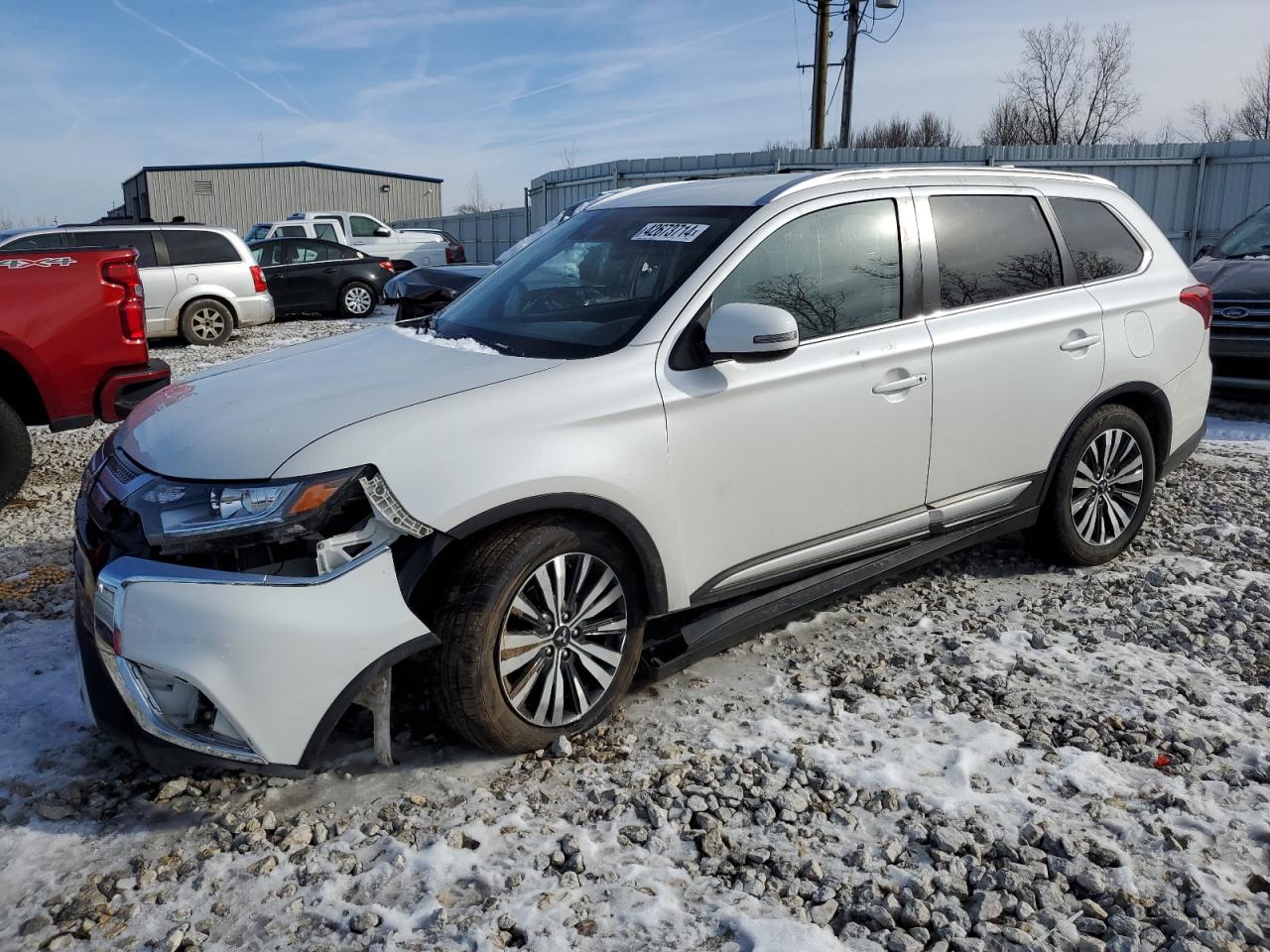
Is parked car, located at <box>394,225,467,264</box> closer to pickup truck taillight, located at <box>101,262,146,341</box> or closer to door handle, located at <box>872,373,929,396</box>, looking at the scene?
pickup truck taillight, located at <box>101,262,146,341</box>

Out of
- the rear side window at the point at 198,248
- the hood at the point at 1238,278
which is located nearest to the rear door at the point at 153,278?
the rear side window at the point at 198,248

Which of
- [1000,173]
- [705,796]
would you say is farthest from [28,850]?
[1000,173]

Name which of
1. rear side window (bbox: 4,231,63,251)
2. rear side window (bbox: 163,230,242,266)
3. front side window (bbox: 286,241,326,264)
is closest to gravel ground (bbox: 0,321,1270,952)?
rear side window (bbox: 4,231,63,251)

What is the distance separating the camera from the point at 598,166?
20891 millimetres

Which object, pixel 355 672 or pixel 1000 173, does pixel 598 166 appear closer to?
pixel 1000 173

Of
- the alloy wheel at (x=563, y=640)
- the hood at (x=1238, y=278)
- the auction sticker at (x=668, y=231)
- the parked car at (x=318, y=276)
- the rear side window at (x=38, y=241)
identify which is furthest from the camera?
the parked car at (x=318, y=276)

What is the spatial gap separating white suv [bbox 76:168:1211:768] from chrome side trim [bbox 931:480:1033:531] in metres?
0.01

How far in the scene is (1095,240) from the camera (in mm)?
4840

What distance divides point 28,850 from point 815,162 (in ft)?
58.6

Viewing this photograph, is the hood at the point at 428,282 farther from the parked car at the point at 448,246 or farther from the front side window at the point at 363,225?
the front side window at the point at 363,225

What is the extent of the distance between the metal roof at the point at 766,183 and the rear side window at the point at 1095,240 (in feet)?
1.32

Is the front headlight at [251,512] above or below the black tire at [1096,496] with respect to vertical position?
above

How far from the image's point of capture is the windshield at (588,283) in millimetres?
3521

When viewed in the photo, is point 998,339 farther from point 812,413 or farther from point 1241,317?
point 1241,317
